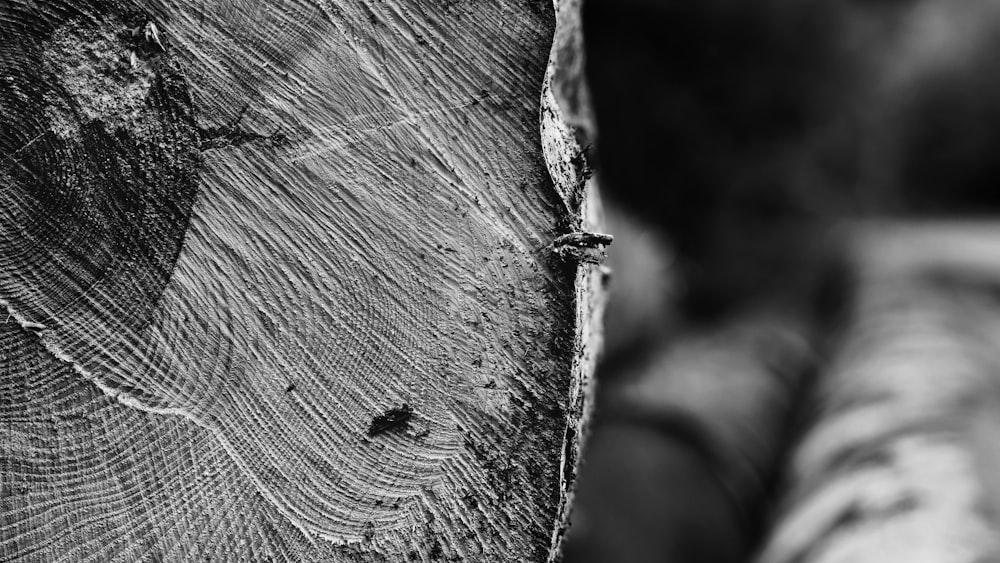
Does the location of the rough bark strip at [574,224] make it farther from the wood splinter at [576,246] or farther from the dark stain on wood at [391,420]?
the dark stain on wood at [391,420]

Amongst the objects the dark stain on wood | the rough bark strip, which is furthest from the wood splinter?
the dark stain on wood

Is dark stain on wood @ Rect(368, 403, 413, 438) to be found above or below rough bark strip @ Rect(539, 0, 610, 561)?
below

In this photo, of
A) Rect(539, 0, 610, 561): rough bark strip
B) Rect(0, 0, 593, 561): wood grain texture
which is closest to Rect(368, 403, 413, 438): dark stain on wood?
Rect(0, 0, 593, 561): wood grain texture

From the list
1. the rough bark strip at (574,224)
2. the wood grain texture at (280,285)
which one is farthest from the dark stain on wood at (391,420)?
the rough bark strip at (574,224)

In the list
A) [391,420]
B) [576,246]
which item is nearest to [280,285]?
[391,420]

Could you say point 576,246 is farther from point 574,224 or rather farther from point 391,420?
point 391,420

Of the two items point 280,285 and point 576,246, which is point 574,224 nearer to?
point 576,246

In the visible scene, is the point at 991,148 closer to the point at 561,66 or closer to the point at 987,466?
the point at 987,466

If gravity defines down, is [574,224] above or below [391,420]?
above

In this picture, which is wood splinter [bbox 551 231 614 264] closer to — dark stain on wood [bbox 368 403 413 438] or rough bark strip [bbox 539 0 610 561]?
rough bark strip [bbox 539 0 610 561]
